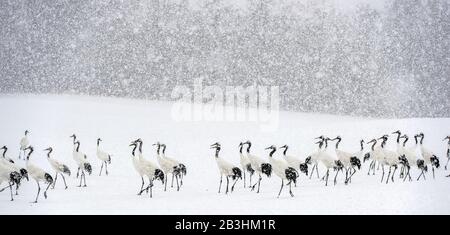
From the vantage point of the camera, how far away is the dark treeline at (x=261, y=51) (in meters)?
17.4

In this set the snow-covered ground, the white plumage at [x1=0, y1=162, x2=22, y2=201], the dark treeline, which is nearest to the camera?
the snow-covered ground

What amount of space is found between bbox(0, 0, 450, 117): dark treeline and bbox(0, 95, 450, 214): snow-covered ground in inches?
63.8

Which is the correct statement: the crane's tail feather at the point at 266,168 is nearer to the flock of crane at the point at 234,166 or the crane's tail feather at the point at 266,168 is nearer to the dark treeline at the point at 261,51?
the flock of crane at the point at 234,166

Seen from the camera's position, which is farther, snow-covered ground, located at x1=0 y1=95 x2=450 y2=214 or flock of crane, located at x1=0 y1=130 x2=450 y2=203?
flock of crane, located at x1=0 y1=130 x2=450 y2=203

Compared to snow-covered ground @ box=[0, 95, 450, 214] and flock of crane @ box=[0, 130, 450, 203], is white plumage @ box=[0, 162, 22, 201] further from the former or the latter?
snow-covered ground @ box=[0, 95, 450, 214]

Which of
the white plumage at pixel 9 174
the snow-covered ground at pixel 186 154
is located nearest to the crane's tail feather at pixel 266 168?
the snow-covered ground at pixel 186 154

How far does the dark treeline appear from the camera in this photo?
1739cm

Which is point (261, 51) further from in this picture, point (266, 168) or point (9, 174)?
point (9, 174)

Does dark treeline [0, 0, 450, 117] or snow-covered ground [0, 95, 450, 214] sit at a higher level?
dark treeline [0, 0, 450, 117]

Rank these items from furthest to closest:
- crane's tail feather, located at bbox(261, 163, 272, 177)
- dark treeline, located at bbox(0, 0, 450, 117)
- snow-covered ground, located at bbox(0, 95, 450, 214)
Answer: dark treeline, located at bbox(0, 0, 450, 117)
crane's tail feather, located at bbox(261, 163, 272, 177)
snow-covered ground, located at bbox(0, 95, 450, 214)

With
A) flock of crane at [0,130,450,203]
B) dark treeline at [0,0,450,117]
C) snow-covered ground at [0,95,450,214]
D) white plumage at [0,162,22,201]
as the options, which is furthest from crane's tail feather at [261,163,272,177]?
dark treeline at [0,0,450,117]

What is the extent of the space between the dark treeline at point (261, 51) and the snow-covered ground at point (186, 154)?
162 cm
